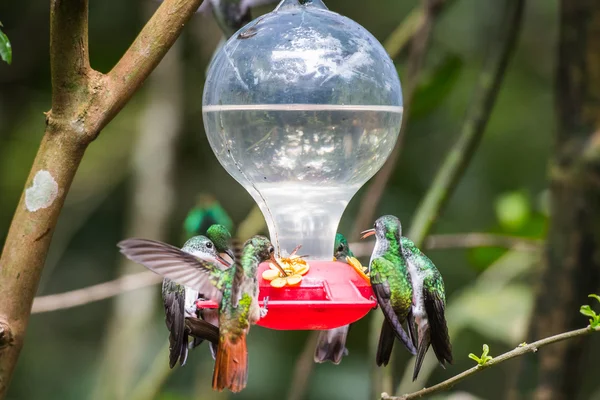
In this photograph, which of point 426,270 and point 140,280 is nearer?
point 426,270

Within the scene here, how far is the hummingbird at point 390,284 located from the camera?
1979 millimetres

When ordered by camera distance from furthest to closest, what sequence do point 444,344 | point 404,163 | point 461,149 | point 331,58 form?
1. point 404,163
2. point 461,149
3. point 331,58
4. point 444,344

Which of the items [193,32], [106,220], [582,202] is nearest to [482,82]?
[582,202]

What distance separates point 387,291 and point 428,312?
7.7 inches

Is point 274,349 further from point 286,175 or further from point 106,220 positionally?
point 286,175

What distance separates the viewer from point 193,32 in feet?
22.5

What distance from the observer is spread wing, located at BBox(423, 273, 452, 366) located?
2084 millimetres

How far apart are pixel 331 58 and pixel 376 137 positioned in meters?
0.29

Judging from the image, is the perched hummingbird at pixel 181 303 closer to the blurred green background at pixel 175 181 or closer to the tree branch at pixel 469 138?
the tree branch at pixel 469 138

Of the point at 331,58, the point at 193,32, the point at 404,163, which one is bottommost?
the point at 404,163

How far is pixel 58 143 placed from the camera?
1.66 meters

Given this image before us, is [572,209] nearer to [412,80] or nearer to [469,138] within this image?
[469,138]

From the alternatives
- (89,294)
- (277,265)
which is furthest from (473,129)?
(89,294)

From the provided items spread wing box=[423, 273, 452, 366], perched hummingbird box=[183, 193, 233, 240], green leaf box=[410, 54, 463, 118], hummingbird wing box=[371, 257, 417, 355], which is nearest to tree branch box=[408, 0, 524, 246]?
green leaf box=[410, 54, 463, 118]
